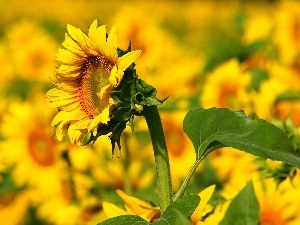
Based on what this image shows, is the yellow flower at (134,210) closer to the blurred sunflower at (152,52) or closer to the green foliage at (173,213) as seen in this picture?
the green foliage at (173,213)

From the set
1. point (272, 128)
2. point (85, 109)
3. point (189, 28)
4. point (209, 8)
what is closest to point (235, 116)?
point (272, 128)

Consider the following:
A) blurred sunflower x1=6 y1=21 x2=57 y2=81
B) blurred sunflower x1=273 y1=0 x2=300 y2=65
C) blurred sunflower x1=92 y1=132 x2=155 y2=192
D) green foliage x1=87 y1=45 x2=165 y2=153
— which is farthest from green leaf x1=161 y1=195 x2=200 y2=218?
blurred sunflower x1=6 y1=21 x2=57 y2=81

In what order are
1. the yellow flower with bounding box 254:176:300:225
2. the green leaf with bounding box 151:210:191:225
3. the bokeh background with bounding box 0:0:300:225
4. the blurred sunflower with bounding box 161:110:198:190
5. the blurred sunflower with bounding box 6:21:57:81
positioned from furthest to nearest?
1. the blurred sunflower with bounding box 6:21:57:81
2. the blurred sunflower with bounding box 161:110:198:190
3. the bokeh background with bounding box 0:0:300:225
4. the yellow flower with bounding box 254:176:300:225
5. the green leaf with bounding box 151:210:191:225

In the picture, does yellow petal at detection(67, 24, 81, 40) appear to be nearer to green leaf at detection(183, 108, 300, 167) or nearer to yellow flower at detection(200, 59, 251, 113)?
green leaf at detection(183, 108, 300, 167)

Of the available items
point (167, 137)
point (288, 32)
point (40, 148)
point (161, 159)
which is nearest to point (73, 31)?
point (161, 159)

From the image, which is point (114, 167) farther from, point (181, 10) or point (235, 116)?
point (181, 10)

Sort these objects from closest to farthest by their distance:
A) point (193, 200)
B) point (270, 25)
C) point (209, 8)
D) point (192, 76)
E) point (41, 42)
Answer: point (193, 200) → point (192, 76) → point (270, 25) → point (41, 42) → point (209, 8)
